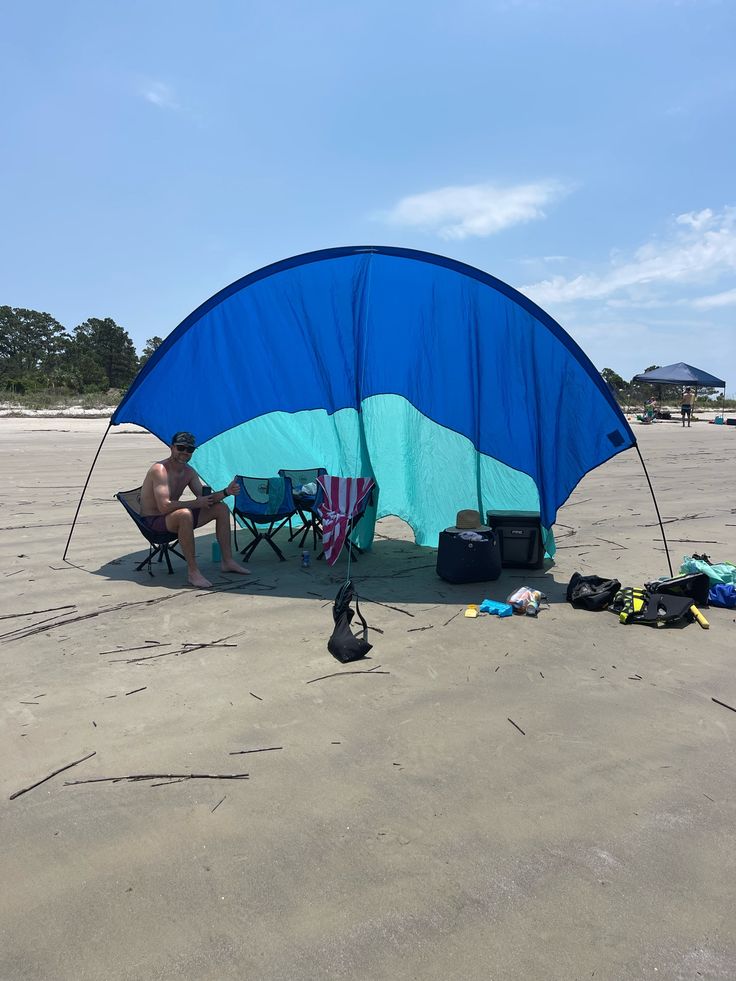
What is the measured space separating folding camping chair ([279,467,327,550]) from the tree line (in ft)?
136

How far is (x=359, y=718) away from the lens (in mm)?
3221

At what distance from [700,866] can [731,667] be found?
6.14 ft

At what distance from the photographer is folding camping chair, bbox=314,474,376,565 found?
6.11 m

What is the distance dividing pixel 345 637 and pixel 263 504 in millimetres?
2690

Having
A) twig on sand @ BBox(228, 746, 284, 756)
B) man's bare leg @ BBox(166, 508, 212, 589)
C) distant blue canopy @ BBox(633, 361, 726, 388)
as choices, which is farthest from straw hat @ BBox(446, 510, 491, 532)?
distant blue canopy @ BBox(633, 361, 726, 388)

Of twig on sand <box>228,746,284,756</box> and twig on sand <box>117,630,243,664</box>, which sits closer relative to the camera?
twig on sand <box>228,746,284,756</box>

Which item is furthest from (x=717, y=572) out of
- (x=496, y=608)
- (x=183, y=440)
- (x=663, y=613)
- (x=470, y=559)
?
(x=183, y=440)

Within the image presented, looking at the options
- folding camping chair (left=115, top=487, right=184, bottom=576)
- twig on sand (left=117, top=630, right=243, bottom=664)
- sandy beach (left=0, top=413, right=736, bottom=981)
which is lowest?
sandy beach (left=0, top=413, right=736, bottom=981)

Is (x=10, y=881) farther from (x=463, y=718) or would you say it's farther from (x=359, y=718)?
(x=463, y=718)

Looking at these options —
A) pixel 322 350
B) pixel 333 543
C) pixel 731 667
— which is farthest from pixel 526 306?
pixel 731 667

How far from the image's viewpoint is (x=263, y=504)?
21.5ft

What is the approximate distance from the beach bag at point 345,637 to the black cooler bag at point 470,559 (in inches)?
48.5

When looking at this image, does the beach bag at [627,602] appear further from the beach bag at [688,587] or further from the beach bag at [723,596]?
the beach bag at [723,596]

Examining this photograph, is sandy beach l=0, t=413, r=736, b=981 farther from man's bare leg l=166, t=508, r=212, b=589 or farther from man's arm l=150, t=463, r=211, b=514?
man's arm l=150, t=463, r=211, b=514
